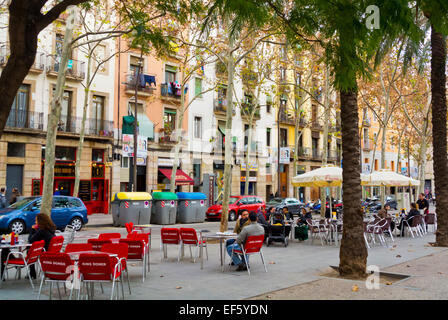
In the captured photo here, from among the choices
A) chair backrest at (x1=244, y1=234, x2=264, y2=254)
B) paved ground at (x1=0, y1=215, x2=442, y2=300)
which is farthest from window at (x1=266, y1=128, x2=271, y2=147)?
chair backrest at (x1=244, y1=234, x2=264, y2=254)

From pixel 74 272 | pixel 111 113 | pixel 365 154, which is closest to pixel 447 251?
pixel 74 272

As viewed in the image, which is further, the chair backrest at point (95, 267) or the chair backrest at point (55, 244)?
the chair backrest at point (55, 244)

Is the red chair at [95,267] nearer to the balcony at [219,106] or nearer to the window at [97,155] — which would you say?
the window at [97,155]

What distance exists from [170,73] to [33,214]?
19.1 metres

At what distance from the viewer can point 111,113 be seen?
29.7 meters

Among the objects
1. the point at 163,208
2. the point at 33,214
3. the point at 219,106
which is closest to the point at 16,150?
the point at 33,214

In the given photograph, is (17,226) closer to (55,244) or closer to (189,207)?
(189,207)

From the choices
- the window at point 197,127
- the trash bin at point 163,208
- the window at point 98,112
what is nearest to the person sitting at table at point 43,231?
the trash bin at point 163,208

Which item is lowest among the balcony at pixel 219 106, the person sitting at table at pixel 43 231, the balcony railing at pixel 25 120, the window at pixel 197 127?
the person sitting at table at pixel 43 231

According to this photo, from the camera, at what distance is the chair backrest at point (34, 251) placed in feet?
24.7

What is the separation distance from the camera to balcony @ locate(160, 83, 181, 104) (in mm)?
32719

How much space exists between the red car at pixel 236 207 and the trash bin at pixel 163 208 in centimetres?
416

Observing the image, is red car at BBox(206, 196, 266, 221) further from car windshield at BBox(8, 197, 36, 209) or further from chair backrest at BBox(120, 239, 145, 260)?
chair backrest at BBox(120, 239, 145, 260)
